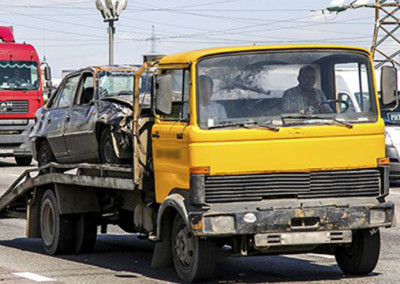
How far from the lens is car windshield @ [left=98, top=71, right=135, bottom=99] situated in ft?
45.0

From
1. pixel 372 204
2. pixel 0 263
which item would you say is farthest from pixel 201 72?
pixel 0 263

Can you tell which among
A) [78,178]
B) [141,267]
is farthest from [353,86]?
[78,178]

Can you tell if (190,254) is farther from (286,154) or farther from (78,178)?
(78,178)

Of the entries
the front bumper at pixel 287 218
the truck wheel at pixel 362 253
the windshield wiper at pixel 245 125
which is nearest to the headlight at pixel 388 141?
the truck wheel at pixel 362 253

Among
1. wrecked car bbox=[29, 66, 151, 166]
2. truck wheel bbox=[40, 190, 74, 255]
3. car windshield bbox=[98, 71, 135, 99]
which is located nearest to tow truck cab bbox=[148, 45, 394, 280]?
wrecked car bbox=[29, 66, 151, 166]

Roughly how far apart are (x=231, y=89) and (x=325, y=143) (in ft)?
3.12

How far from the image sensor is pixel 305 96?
10391 millimetres

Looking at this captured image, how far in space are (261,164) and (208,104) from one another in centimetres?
70

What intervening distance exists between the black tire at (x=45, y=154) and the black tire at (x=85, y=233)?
5.80 feet

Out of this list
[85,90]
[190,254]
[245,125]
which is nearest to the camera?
[245,125]

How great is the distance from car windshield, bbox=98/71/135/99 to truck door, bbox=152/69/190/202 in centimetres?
298

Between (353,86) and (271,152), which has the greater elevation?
(353,86)

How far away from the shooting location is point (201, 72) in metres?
10.1

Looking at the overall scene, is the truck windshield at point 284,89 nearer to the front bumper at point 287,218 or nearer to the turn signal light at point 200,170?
the turn signal light at point 200,170
